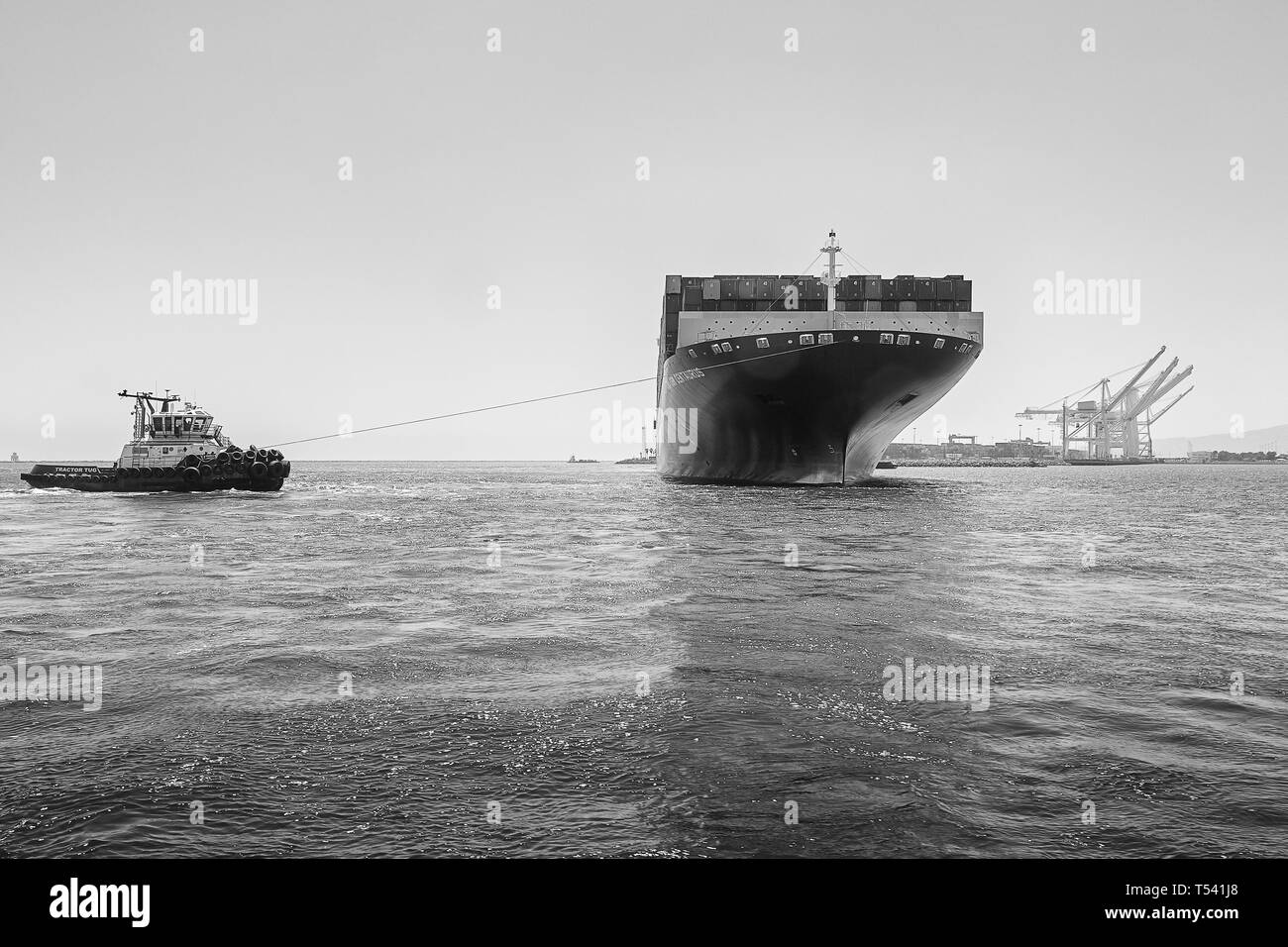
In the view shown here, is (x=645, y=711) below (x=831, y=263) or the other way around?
below

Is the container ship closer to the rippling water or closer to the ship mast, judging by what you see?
the ship mast

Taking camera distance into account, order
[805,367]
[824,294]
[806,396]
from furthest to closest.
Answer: [824,294] < [806,396] < [805,367]

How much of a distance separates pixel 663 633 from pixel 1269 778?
7067mm

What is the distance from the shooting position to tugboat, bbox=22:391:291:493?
169ft

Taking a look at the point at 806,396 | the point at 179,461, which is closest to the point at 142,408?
the point at 179,461

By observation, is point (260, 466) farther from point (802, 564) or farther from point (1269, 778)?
point (1269, 778)

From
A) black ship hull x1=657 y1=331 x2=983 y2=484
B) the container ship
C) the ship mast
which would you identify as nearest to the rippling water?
black ship hull x1=657 y1=331 x2=983 y2=484

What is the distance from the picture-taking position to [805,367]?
133ft

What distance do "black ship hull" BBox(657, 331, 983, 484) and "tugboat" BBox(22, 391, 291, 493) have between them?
29401mm

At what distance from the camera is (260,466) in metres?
53.9

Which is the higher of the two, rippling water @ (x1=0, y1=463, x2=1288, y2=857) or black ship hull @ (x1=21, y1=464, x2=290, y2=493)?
black ship hull @ (x1=21, y1=464, x2=290, y2=493)

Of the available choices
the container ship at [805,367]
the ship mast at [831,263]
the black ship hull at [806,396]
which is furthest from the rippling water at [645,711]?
the ship mast at [831,263]

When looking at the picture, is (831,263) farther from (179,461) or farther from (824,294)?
(179,461)

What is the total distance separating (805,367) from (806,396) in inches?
93.2
